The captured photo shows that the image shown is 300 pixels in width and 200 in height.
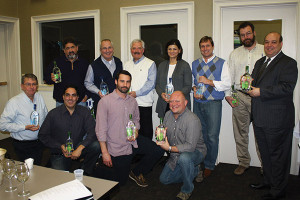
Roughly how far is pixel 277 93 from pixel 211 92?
2.72 feet

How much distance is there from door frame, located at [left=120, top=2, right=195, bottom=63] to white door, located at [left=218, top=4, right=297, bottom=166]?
41 centimetres

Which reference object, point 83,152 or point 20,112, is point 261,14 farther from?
point 20,112

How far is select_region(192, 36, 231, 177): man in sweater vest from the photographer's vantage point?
3289 mm

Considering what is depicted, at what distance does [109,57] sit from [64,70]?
2.00 ft

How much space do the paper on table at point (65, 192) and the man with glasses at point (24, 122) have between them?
1395 mm

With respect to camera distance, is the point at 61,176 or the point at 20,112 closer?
the point at 61,176

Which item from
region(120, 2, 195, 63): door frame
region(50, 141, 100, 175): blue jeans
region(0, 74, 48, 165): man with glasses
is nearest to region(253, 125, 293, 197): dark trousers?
region(120, 2, 195, 63): door frame

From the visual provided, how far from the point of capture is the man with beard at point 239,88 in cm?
333

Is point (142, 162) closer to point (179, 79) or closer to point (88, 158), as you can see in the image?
point (88, 158)

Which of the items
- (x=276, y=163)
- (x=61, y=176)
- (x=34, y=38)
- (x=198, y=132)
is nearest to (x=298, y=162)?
(x=276, y=163)

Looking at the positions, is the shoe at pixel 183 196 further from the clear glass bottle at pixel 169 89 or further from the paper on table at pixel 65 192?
the paper on table at pixel 65 192

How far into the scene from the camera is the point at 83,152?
9.79 ft

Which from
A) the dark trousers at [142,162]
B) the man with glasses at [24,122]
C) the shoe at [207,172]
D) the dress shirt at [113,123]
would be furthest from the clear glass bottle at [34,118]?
the shoe at [207,172]

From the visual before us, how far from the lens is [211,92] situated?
3.30 metres
